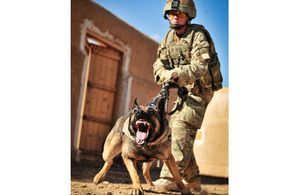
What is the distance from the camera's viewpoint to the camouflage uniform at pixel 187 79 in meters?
1.88

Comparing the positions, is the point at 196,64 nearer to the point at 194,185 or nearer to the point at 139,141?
the point at 139,141

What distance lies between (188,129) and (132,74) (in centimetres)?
64

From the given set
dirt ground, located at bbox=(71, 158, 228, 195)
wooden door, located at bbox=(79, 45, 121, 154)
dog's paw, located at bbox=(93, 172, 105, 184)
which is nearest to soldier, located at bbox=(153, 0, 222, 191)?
dirt ground, located at bbox=(71, 158, 228, 195)

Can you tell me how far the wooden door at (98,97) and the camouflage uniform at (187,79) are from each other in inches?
19.2

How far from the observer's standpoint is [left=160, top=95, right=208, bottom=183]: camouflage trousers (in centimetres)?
204

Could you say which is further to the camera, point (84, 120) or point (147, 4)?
point (84, 120)

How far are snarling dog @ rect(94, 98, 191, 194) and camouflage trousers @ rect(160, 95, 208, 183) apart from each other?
24 cm

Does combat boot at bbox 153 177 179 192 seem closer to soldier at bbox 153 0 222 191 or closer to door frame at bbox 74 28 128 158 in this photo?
soldier at bbox 153 0 222 191

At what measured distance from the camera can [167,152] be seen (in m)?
1.67

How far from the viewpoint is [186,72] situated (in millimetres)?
1829

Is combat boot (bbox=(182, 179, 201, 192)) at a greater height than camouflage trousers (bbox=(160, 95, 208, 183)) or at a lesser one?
lesser
